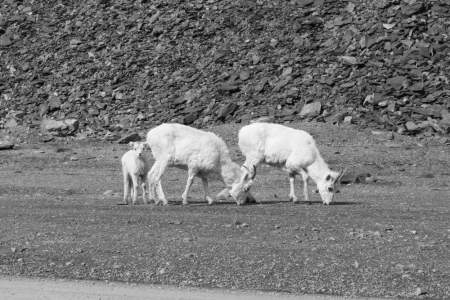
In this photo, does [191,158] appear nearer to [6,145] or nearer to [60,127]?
[6,145]

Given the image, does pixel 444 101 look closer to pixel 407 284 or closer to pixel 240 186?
pixel 240 186

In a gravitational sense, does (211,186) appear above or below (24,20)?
below

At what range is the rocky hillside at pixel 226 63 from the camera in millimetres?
42562

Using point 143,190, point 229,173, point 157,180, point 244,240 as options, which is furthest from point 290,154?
point 244,240

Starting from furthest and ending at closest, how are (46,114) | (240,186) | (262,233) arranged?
(46,114) < (240,186) < (262,233)

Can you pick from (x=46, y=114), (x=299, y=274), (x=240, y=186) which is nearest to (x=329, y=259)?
(x=299, y=274)

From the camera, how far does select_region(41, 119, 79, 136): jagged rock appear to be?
4412cm

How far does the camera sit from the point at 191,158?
72.4ft

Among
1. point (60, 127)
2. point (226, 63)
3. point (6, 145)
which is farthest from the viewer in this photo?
point (226, 63)

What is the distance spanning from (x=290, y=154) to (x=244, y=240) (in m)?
6.97

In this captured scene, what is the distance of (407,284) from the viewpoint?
1355cm

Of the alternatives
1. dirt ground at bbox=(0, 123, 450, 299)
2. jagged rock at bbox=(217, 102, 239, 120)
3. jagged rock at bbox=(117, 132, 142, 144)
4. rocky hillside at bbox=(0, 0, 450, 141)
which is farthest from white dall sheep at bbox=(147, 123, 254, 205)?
jagged rock at bbox=(217, 102, 239, 120)

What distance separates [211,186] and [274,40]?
21453 mm

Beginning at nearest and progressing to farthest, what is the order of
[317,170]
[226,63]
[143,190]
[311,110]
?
[143,190], [317,170], [311,110], [226,63]
